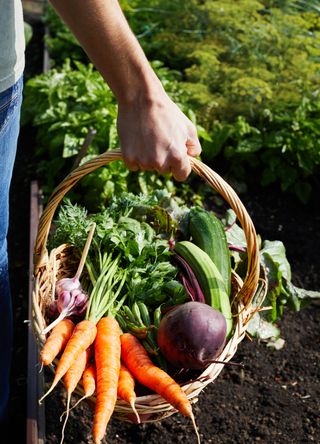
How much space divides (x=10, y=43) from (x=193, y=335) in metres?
1.04

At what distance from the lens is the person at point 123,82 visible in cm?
175

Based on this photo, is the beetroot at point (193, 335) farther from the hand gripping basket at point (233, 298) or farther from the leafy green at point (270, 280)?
the leafy green at point (270, 280)

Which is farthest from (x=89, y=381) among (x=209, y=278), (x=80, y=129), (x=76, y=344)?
(x=80, y=129)

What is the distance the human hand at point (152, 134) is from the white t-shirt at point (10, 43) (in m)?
0.35

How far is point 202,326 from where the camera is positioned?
6.97ft

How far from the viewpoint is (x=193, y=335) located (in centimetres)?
212

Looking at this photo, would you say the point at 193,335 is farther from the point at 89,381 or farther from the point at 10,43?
the point at 10,43

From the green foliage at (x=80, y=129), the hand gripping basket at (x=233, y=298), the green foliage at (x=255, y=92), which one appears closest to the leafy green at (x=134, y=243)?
the hand gripping basket at (x=233, y=298)

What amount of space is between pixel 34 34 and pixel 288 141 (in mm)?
3227

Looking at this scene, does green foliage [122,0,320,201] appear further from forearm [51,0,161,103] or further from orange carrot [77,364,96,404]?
forearm [51,0,161,103]

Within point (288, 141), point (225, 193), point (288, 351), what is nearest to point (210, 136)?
point (288, 141)

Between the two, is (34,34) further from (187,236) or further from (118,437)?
(118,437)

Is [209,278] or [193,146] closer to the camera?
[193,146]

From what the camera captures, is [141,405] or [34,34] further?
[34,34]
